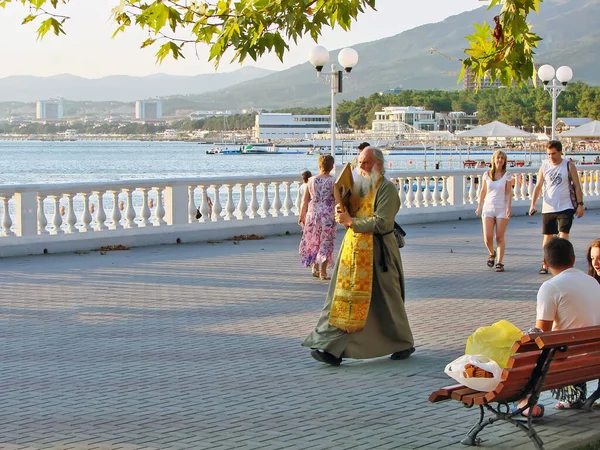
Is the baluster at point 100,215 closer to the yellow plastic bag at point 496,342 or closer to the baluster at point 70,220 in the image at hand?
the baluster at point 70,220

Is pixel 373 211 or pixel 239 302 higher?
pixel 373 211

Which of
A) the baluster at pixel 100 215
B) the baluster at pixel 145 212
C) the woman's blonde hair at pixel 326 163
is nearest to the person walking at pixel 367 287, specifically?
the woman's blonde hair at pixel 326 163

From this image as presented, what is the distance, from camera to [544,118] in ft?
575

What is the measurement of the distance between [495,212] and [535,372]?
9258 mm

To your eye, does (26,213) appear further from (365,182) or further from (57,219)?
(365,182)

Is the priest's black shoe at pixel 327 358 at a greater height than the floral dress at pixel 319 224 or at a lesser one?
lesser

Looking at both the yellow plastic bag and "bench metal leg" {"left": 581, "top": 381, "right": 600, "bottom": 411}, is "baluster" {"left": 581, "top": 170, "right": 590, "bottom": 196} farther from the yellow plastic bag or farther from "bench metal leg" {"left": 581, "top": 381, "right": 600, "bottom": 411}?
the yellow plastic bag

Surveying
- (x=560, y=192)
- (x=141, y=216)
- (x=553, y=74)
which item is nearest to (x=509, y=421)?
(x=560, y=192)

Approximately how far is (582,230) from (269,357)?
13833 mm

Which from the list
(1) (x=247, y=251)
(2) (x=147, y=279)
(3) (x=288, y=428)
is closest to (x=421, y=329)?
(3) (x=288, y=428)

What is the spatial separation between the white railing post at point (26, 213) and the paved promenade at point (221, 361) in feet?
2.54

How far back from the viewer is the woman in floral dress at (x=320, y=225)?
46.6 ft

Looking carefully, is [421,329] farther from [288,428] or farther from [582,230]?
[582,230]

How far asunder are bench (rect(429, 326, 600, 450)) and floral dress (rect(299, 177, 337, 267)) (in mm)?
7697
